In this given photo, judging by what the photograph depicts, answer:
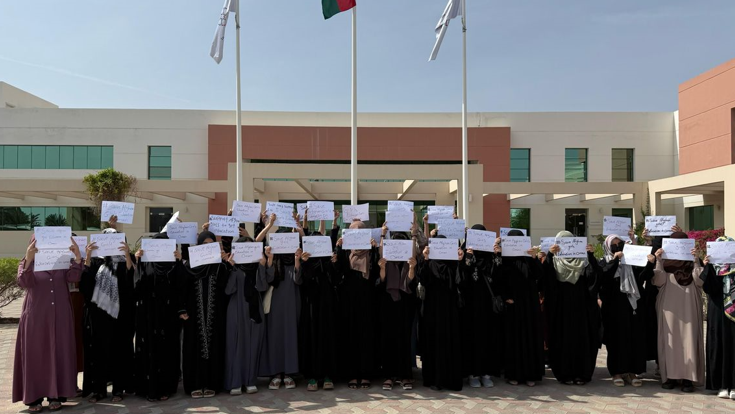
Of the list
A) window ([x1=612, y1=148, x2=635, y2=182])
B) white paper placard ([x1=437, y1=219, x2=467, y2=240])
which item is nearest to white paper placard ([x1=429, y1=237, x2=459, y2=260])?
white paper placard ([x1=437, y1=219, x2=467, y2=240])

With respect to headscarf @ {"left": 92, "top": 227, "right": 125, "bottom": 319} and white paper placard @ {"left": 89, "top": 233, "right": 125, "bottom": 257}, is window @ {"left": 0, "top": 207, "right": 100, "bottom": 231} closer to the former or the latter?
headscarf @ {"left": 92, "top": 227, "right": 125, "bottom": 319}


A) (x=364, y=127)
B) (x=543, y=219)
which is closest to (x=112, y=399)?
(x=364, y=127)

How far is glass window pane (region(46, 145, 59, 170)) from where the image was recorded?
25.1m

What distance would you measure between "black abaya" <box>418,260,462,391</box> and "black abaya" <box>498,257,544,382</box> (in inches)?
24.5

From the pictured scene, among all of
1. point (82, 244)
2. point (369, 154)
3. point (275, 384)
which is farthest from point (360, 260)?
point (369, 154)

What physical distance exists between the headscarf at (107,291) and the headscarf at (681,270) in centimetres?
617

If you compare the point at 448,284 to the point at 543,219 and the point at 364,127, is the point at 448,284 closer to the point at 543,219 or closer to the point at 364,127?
the point at 364,127

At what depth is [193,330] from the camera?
19.2ft

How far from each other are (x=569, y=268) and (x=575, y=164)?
21885 millimetres

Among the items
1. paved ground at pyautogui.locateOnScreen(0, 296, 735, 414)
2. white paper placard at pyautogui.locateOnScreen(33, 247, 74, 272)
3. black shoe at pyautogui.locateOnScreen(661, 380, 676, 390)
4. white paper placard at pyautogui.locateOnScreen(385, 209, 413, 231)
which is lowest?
paved ground at pyautogui.locateOnScreen(0, 296, 735, 414)

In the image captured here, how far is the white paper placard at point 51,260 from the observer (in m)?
5.38

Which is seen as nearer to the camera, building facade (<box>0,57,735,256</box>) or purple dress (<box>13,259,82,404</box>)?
purple dress (<box>13,259,82,404</box>)

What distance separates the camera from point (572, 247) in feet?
20.2

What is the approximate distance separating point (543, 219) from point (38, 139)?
24.4m
